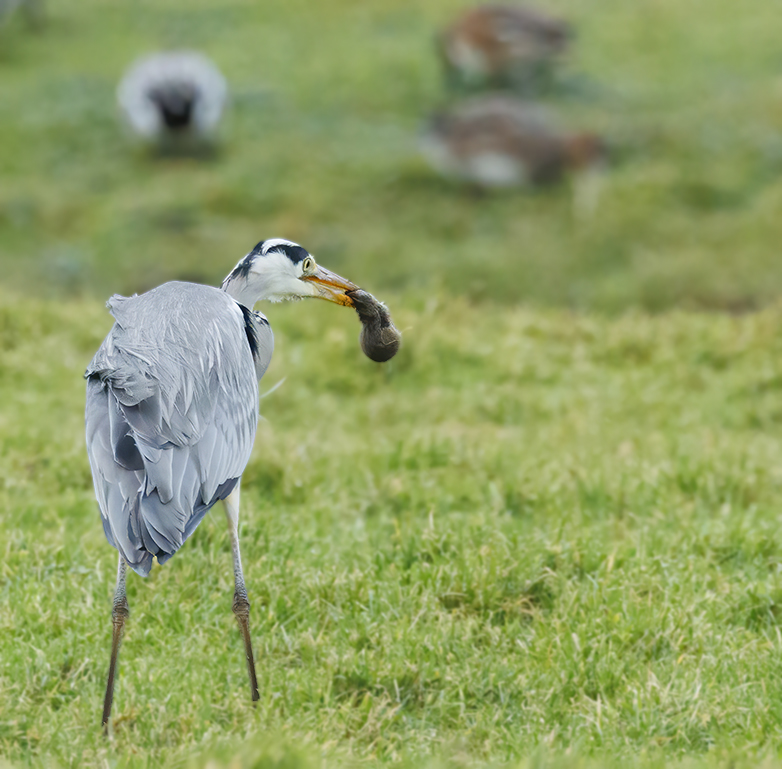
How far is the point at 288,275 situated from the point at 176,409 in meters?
0.87

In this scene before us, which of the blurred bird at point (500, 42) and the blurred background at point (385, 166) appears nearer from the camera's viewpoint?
the blurred background at point (385, 166)

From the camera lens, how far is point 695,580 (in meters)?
4.14

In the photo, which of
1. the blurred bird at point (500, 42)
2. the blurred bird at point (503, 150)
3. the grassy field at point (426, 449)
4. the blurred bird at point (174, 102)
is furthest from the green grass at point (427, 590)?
the blurred bird at point (500, 42)

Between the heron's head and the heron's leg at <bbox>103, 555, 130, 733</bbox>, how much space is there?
4.18ft


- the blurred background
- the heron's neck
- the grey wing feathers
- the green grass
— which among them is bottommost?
the green grass

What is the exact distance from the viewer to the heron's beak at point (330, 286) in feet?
12.9

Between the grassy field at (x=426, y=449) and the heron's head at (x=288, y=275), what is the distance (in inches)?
44.0

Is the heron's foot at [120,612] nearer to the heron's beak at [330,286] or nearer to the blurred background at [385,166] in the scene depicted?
the heron's beak at [330,286]

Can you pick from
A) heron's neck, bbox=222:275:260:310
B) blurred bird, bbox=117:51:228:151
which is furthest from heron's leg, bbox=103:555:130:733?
blurred bird, bbox=117:51:228:151

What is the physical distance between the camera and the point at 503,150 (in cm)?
1309

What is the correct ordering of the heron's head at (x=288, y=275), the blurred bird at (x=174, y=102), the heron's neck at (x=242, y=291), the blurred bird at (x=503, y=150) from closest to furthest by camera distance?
the heron's head at (x=288, y=275)
the heron's neck at (x=242, y=291)
the blurred bird at (x=503, y=150)
the blurred bird at (x=174, y=102)

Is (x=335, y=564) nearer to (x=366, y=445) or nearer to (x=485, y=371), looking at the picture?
(x=366, y=445)

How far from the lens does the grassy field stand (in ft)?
10.9

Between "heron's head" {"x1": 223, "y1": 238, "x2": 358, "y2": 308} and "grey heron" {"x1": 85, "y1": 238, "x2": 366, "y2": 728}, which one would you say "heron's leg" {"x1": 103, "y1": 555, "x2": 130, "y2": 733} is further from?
"heron's head" {"x1": 223, "y1": 238, "x2": 358, "y2": 308}
